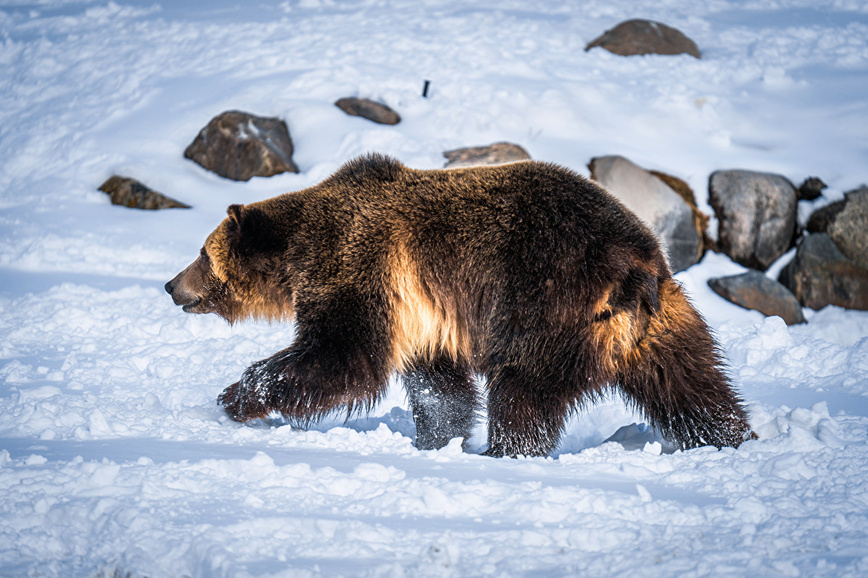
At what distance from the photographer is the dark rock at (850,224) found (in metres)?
8.67

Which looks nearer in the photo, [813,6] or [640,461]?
[640,461]

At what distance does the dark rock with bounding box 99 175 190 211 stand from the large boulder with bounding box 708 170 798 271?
270 inches

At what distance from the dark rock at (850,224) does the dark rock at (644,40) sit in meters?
4.12

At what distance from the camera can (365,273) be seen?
11.8ft

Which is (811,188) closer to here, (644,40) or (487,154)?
(644,40)

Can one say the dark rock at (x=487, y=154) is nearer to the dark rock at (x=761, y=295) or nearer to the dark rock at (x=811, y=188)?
the dark rock at (x=761, y=295)

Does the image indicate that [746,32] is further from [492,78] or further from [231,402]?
[231,402]

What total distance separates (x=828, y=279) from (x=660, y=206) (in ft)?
7.23

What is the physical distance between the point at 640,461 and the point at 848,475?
31.1 inches

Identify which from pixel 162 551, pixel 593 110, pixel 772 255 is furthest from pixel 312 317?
pixel 593 110

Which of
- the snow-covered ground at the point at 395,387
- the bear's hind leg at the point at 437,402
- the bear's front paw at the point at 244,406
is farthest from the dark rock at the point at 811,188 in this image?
the bear's front paw at the point at 244,406

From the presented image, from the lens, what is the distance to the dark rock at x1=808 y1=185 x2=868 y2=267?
867cm

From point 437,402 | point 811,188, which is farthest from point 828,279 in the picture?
point 437,402

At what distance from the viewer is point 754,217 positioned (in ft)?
28.9
